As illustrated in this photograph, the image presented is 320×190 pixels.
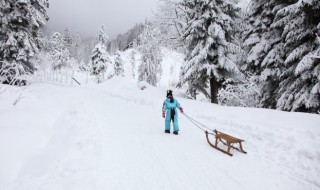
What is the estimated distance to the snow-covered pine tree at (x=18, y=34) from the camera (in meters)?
17.9

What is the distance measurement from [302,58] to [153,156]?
28.3 feet

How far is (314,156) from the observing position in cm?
560

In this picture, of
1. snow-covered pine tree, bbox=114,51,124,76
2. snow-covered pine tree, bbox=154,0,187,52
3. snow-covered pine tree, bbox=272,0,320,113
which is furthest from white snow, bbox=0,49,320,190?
snow-covered pine tree, bbox=114,51,124,76

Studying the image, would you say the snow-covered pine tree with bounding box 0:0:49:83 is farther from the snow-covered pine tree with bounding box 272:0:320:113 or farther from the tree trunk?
the snow-covered pine tree with bounding box 272:0:320:113

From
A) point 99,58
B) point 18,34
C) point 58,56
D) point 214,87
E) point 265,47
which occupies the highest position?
point 58,56

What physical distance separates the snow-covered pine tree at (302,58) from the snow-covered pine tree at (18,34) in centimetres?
1840

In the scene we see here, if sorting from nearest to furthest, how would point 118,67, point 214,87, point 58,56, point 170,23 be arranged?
point 214,87, point 170,23, point 118,67, point 58,56

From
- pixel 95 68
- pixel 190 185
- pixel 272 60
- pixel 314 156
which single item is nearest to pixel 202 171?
pixel 190 185

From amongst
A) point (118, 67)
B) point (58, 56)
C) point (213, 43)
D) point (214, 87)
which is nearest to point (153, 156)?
point (214, 87)

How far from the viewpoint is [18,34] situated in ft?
61.0

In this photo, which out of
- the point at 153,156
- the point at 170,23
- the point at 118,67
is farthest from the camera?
the point at 118,67

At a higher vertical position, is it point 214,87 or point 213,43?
point 213,43

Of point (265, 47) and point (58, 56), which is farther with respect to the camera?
point (58, 56)

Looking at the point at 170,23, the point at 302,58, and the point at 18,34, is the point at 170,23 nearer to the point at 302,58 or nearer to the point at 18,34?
the point at 302,58
